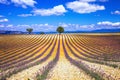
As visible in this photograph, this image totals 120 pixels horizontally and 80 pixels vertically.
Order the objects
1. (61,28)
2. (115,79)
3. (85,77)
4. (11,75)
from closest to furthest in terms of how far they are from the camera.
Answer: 1. (115,79)
2. (85,77)
3. (11,75)
4. (61,28)

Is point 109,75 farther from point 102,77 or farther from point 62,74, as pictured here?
point 62,74

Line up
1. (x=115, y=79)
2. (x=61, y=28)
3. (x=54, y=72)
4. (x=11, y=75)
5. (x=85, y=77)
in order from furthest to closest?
(x=61, y=28) → (x=54, y=72) → (x=11, y=75) → (x=85, y=77) → (x=115, y=79)

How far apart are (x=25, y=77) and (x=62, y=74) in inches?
166

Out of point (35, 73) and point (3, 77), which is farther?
point (35, 73)

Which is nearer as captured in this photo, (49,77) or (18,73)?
(49,77)

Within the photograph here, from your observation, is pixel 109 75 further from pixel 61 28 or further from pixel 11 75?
pixel 61 28

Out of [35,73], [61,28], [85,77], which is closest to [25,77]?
[35,73]

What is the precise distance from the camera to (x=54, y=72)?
20469mm

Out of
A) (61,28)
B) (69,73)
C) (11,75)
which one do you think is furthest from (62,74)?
(61,28)

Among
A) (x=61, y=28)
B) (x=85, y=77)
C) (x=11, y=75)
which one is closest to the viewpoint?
(x=85, y=77)

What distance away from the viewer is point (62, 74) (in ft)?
64.3

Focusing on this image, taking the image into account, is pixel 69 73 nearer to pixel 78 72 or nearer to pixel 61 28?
pixel 78 72

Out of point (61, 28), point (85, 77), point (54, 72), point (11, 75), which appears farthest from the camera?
point (61, 28)

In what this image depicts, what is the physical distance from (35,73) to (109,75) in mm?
8294
